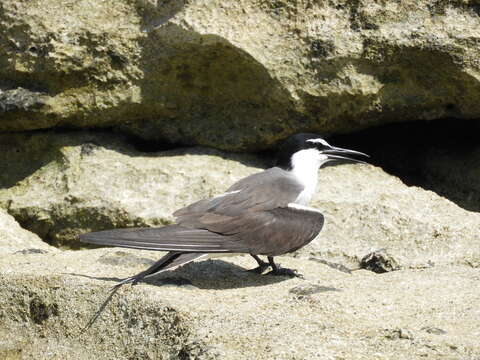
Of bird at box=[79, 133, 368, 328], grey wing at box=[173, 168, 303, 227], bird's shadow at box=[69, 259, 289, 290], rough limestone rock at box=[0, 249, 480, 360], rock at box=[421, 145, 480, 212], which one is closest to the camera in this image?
rough limestone rock at box=[0, 249, 480, 360]

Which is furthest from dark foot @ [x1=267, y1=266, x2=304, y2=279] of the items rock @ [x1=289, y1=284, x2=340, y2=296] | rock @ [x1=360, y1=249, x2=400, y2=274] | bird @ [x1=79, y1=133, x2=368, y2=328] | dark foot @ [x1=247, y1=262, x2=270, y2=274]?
rock @ [x1=360, y1=249, x2=400, y2=274]

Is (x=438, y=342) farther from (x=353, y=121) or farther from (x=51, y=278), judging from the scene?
(x=353, y=121)

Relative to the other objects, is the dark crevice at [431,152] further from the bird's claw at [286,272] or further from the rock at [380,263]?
the bird's claw at [286,272]

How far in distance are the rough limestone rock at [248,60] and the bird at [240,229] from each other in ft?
3.18

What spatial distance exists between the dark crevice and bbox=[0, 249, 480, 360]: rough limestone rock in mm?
1707

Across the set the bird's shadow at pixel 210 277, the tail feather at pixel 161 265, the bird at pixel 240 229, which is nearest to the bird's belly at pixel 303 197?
the bird at pixel 240 229

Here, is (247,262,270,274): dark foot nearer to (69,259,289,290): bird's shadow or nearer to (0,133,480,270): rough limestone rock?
(69,259,289,290): bird's shadow

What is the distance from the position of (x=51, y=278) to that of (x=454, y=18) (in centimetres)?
344

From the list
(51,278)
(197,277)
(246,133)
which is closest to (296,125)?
(246,133)

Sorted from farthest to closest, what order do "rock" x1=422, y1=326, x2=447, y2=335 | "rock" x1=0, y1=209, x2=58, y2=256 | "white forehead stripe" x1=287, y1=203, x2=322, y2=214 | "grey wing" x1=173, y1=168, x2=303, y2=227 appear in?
1. "rock" x1=0, y1=209, x2=58, y2=256
2. "white forehead stripe" x1=287, y1=203, x2=322, y2=214
3. "grey wing" x1=173, y1=168, x2=303, y2=227
4. "rock" x1=422, y1=326, x2=447, y2=335

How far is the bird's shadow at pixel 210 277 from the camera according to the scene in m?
4.53

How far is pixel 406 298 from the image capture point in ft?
14.1

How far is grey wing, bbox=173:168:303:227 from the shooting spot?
15.4 ft

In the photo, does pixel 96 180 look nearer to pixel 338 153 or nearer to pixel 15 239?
pixel 15 239
